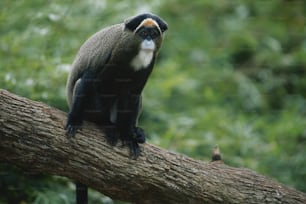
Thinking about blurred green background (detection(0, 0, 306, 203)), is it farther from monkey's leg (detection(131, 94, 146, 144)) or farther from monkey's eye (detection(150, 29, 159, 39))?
monkey's eye (detection(150, 29, 159, 39))

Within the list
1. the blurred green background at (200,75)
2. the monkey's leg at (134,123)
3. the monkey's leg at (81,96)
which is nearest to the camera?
the monkey's leg at (81,96)

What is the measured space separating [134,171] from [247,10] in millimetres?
7015

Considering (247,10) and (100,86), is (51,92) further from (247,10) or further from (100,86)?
(247,10)

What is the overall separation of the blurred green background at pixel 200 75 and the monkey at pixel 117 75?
1114mm

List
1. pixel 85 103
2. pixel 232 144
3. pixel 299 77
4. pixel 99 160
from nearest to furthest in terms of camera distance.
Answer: pixel 99 160 < pixel 85 103 < pixel 232 144 < pixel 299 77

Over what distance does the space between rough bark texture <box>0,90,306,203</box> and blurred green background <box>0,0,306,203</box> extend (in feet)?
4.33

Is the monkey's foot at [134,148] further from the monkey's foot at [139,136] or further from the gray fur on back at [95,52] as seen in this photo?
the gray fur on back at [95,52]

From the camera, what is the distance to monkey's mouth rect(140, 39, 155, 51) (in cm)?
461

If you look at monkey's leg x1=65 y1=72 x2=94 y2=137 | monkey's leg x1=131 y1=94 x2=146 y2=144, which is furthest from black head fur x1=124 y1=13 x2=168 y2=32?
monkey's leg x1=131 y1=94 x2=146 y2=144

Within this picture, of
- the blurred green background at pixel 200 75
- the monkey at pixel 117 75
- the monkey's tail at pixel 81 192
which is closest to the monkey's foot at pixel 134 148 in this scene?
the monkey at pixel 117 75

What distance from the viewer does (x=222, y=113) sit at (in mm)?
8320

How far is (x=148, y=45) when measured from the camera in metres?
4.61

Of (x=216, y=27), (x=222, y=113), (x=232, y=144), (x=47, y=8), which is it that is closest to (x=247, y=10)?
(x=216, y=27)

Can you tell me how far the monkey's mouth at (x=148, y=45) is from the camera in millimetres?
4609
